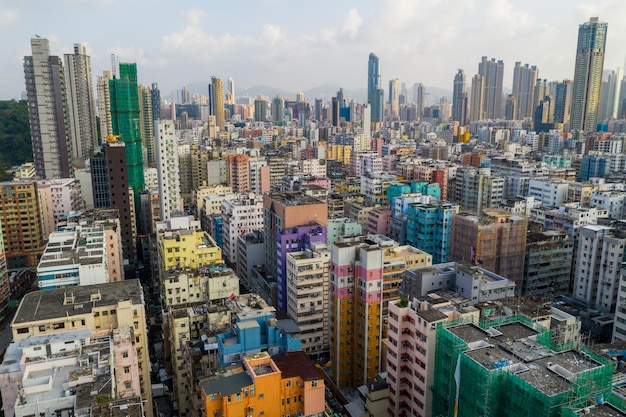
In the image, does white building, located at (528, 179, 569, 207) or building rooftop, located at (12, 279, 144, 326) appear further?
white building, located at (528, 179, 569, 207)

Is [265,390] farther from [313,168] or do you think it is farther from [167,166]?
[313,168]

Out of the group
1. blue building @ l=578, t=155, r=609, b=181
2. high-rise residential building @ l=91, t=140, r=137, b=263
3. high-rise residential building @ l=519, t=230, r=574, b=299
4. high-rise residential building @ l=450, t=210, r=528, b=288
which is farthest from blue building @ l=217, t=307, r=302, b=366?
blue building @ l=578, t=155, r=609, b=181

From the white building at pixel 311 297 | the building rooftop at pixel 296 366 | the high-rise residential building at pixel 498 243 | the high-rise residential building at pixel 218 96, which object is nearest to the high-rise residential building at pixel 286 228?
the white building at pixel 311 297

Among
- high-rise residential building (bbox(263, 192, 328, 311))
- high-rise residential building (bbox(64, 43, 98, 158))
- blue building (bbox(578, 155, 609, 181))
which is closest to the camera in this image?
high-rise residential building (bbox(263, 192, 328, 311))

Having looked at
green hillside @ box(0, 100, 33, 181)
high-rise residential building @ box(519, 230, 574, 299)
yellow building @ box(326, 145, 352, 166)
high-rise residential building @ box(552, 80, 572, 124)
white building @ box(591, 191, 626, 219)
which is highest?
high-rise residential building @ box(552, 80, 572, 124)

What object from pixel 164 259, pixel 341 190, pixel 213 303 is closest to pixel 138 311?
pixel 213 303

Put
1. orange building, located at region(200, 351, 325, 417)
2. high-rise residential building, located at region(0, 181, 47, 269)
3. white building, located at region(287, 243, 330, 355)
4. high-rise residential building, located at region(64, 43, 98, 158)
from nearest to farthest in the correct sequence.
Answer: orange building, located at region(200, 351, 325, 417), white building, located at region(287, 243, 330, 355), high-rise residential building, located at region(0, 181, 47, 269), high-rise residential building, located at region(64, 43, 98, 158)

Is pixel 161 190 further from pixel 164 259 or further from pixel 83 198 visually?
pixel 83 198

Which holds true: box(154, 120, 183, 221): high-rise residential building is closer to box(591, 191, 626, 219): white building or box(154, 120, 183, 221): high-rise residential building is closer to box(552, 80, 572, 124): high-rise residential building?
box(591, 191, 626, 219): white building

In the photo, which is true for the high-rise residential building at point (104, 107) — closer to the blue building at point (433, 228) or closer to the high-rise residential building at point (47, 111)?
the high-rise residential building at point (47, 111)
